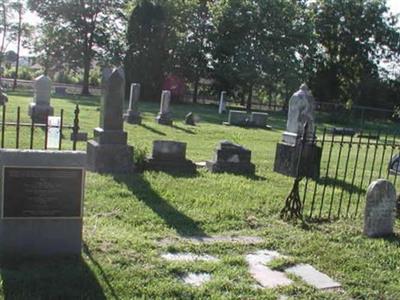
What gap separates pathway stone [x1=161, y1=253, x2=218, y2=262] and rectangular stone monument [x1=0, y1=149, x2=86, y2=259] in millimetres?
974

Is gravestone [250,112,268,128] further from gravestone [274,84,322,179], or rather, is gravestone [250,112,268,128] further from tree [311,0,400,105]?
tree [311,0,400,105]

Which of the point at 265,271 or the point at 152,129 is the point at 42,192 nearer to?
the point at 265,271

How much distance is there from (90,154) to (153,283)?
6068mm

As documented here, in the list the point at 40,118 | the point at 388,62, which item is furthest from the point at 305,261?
the point at 388,62

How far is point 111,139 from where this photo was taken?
10.4 m

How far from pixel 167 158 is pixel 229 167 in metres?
1.37

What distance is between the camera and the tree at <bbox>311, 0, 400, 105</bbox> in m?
43.8

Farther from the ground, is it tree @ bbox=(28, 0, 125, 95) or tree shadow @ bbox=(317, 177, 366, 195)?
tree @ bbox=(28, 0, 125, 95)

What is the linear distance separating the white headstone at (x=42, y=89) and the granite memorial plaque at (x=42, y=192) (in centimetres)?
1380

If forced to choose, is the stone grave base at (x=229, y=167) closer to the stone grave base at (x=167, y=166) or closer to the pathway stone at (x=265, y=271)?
the stone grave base at (x=167, y=166)

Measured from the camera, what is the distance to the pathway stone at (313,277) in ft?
16.9

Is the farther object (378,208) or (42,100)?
(42,100)

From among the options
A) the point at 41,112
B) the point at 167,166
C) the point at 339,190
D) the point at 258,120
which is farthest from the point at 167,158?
the point at 258,120

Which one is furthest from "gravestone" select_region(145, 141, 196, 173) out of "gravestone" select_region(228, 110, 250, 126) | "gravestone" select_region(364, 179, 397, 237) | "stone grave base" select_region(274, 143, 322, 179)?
"gravestone" select_region(228, 110, 250, 126)
